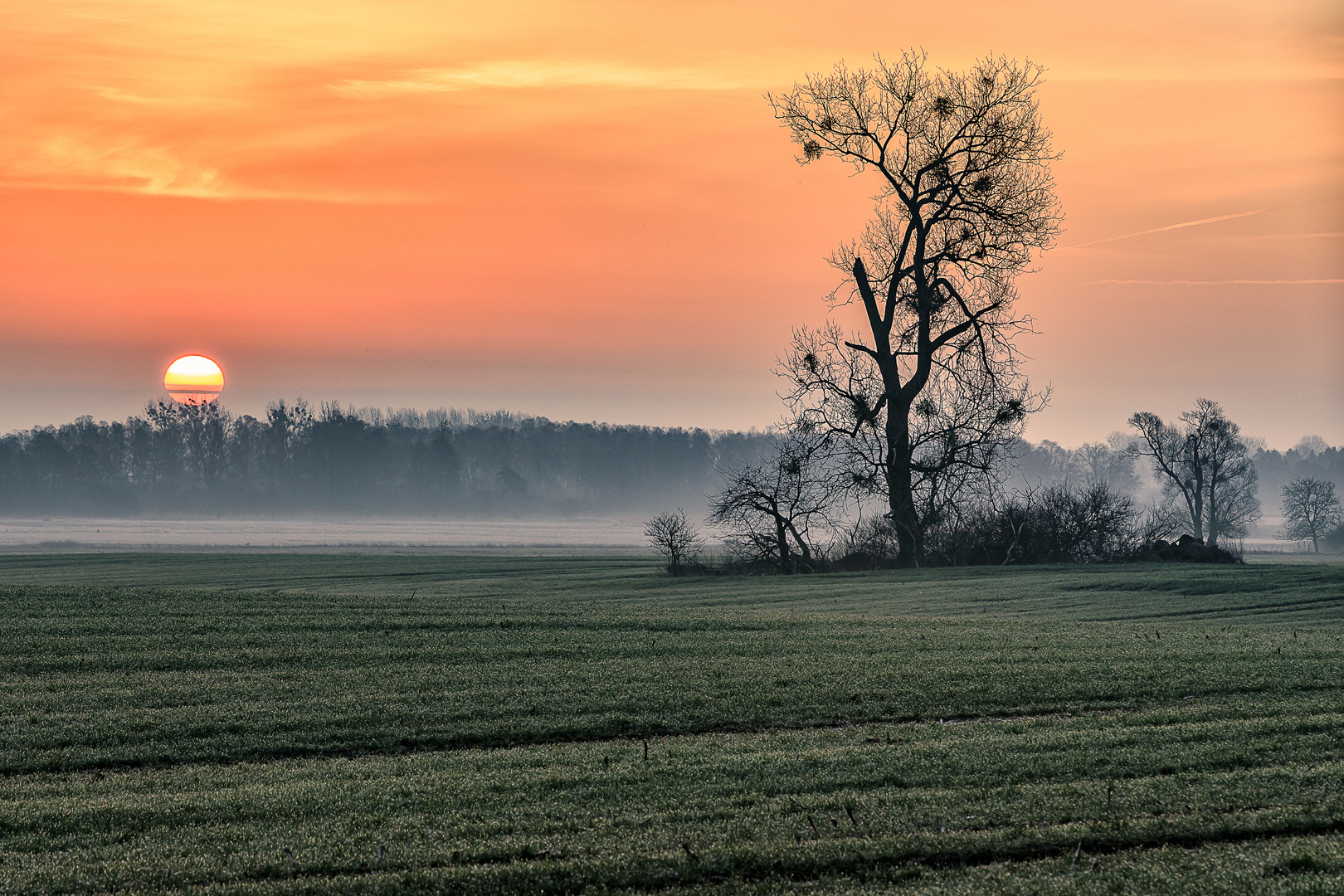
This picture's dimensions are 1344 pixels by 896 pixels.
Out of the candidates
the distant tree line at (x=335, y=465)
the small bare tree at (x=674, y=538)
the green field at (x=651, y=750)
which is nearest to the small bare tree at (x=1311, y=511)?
the distant tree line at (x=335, y=465)

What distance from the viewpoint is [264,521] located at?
11606cm

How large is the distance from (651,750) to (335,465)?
125m

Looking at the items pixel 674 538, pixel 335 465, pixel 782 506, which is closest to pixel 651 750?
pixel 674 538

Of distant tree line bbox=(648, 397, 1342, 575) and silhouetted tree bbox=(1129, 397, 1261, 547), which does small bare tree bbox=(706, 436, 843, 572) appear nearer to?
distant tree line bbox=(648, 397, 1342, 575)

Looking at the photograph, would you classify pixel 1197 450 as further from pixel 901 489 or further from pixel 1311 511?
pixel 901 489

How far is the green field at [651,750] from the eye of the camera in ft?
20.6

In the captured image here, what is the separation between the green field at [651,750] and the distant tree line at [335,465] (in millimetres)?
109228

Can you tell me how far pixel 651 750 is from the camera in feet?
31.2

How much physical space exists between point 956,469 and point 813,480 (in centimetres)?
550

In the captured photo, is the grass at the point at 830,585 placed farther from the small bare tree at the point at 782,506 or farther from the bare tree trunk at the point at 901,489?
the small bare tree at the point at 782,506

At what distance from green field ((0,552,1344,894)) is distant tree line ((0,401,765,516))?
109 meters

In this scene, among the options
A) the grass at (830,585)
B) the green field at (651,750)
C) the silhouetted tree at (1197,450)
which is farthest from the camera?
the silhouetted tree at (1197,450)

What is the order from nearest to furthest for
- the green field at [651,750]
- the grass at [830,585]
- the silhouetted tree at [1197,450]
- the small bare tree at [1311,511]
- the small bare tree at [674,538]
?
the green field at [651,750], the grass at [830,585], the small bare tree at [674,538], the silhouetted tree at [1197,450], the small bare tree at [1311,511]

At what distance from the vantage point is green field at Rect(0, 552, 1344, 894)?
248 inches
